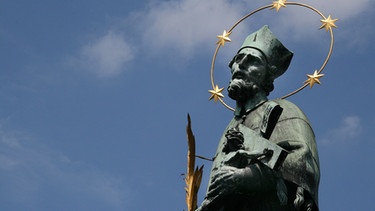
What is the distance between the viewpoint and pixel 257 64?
9945 millimetres

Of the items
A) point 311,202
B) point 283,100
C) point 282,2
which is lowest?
point 311,202

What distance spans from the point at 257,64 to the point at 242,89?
0.96 ft

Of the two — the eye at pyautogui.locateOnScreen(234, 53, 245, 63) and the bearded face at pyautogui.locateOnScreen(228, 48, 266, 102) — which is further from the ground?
the eye at pyautogui.locateOnScreen(234, 53, 245, 63)

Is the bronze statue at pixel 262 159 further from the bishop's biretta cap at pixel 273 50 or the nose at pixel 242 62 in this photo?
the bishop's biretta cap at pixel 273 50

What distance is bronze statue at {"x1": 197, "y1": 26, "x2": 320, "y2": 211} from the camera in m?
8.89

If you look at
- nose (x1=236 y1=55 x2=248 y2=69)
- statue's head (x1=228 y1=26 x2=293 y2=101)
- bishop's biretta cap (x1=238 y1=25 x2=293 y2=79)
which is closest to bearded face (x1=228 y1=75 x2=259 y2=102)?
statue's head (x1=228 y1=26 x2=293 y2=101)

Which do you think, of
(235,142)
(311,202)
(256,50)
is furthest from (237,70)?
(311,202)

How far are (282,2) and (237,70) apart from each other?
2.07 metres

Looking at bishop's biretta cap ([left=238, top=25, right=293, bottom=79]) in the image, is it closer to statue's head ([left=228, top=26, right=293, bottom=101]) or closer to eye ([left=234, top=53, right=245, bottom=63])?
statue's head ([left=228, top=26, right=293, bottom=101])

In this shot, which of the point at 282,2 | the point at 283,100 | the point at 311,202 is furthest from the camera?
the point at 282,2

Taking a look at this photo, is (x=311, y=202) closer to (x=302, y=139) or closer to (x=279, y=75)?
(x=302, y=139)

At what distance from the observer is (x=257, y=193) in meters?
8.94

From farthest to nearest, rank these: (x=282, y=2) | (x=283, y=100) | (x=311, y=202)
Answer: (x=282, y=2), (x=283, y=100), (x=311, y=202)

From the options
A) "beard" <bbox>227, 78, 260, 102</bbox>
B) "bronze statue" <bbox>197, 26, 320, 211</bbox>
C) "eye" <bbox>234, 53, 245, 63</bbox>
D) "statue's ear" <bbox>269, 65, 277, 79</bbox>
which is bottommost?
"bronze statue" <bbox>197, 26, 320, 211</bbox>
